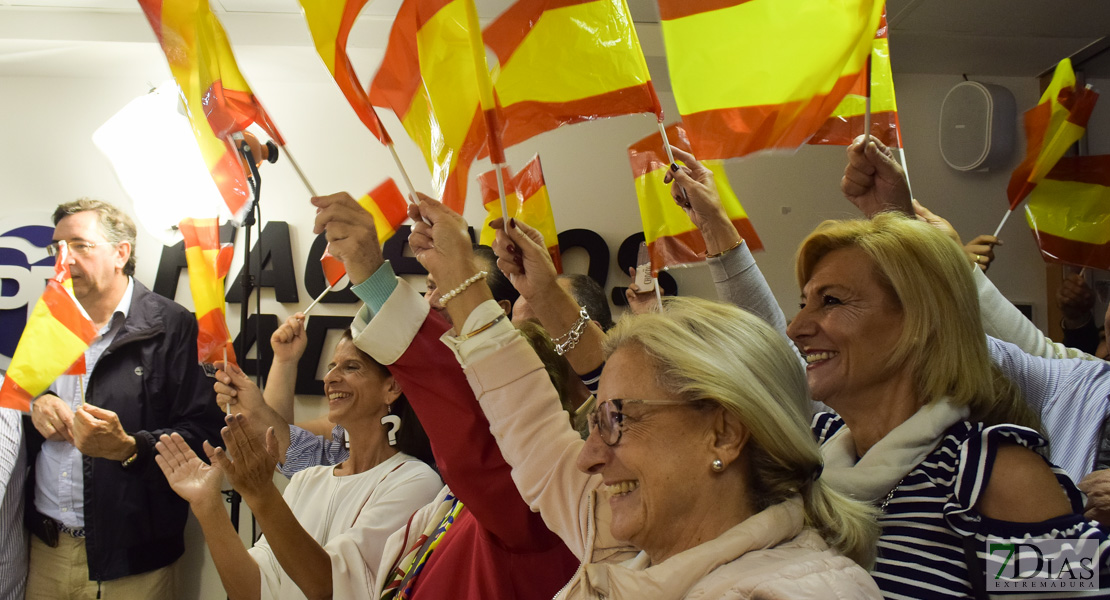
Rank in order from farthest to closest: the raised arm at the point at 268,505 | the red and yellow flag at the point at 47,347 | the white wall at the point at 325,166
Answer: the white wall at the point at 325,166
the red and yellow flag at the point at 47,347
the raised arm at the point at 268,505

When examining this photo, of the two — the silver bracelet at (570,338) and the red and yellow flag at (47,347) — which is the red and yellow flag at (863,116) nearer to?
the silver bracelet at (570,338)

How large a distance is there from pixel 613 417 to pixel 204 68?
108cm

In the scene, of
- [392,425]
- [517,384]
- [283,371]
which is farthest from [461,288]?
[283,371]

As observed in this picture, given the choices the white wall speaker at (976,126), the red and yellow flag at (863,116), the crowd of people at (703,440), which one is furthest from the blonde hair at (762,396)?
the white wall speaker at (976,126)

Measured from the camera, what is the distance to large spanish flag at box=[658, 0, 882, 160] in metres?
1.73

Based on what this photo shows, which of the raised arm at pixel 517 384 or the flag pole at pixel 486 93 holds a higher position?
the flag pole at pixel 486 93

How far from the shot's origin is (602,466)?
1.11m

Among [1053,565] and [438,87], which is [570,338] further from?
[1053,565]

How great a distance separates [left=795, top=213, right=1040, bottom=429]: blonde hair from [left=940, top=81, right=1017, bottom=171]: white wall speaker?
115 inches

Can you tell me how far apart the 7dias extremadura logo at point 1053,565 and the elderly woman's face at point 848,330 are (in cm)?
34

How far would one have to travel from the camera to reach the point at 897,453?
3.81 feet

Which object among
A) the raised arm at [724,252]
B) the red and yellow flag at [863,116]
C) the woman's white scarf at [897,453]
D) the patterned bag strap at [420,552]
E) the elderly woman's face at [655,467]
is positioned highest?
the red and yellow flag at [863,116]

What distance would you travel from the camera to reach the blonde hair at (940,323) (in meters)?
1.20

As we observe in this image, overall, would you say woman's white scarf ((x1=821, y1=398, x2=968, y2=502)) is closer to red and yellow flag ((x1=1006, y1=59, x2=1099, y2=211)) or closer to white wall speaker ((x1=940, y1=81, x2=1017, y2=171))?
red and yellow flag ((x1=1006, y1=59, x2=1099, y2=211))
